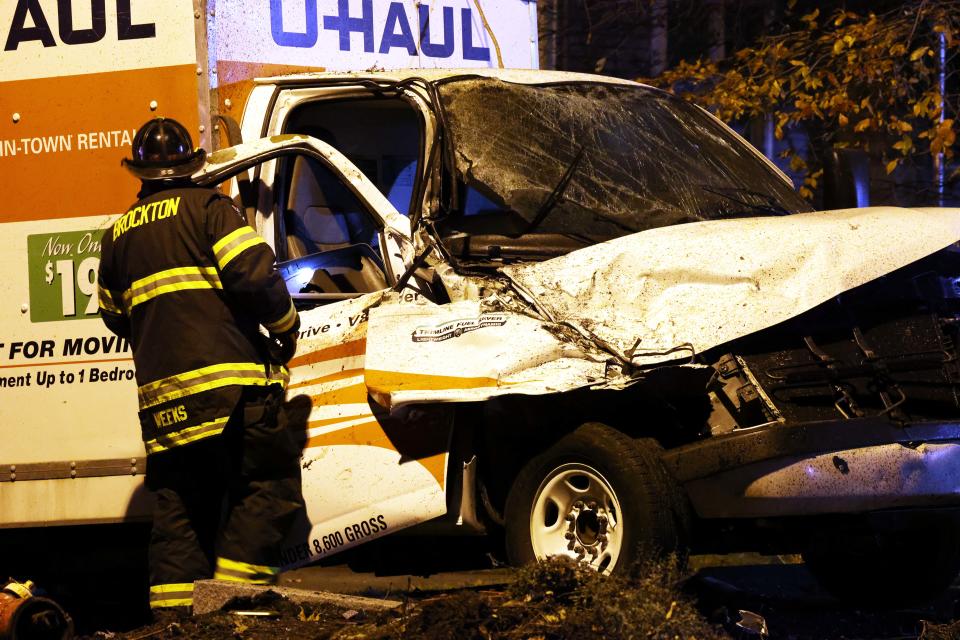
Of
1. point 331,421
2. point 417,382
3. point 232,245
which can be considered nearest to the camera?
point 417,382

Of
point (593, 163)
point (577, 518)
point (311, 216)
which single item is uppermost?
point (593, 163)

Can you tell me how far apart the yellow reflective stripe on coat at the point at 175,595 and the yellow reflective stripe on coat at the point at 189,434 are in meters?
0.50

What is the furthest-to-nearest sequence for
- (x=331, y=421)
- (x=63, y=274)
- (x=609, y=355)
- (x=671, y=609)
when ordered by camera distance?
(x=63, y=274)
(x=331, y=421)
(x=609, y=355)
(x=671, y=609)

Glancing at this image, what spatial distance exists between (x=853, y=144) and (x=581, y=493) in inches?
286

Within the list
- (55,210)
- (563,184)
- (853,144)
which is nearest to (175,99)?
(55,210)

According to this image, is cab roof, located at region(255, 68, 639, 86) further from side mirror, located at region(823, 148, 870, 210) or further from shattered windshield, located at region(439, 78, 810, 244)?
side mirror, located at region(823, 148, 870, 210)

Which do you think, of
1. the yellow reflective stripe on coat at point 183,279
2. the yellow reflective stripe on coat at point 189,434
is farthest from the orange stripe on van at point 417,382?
the yellow reflective stripe on coat at point 183,279

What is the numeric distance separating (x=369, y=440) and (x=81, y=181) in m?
1.97

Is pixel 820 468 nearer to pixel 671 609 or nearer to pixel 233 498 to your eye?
pixel 671 609

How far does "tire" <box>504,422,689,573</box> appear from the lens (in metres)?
4.55

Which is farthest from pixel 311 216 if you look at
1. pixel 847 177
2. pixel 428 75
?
pixel 847 177

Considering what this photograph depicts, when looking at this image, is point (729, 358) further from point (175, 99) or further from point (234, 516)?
point (175, 99)

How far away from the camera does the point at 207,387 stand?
500 cm

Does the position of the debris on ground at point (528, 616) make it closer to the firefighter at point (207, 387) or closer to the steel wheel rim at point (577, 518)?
the steel wheel rim at point (577, 518)
